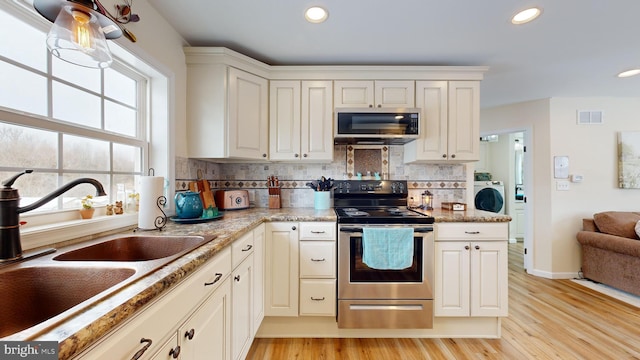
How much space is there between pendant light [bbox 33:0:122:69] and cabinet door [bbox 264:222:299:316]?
4.58 feet

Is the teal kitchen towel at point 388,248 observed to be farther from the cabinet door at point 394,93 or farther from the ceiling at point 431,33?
the ceiling at point 431,33

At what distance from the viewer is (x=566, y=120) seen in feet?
10.1

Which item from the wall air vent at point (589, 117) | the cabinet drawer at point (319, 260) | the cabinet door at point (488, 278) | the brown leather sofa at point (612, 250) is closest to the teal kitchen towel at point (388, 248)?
the cabinet drawer at point (319, 260)

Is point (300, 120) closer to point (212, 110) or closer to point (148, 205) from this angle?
point (212, 110)

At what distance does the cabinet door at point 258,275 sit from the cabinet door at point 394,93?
151 centimetres

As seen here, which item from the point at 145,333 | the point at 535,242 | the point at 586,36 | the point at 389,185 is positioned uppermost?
the point at 586,36

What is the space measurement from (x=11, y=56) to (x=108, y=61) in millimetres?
397

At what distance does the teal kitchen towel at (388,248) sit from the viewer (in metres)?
1.78

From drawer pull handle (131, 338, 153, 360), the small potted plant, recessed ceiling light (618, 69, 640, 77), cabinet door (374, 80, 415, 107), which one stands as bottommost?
drawer pull handle (131, 338, 153, 360)

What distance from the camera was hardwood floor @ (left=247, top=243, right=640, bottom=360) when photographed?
1732mm

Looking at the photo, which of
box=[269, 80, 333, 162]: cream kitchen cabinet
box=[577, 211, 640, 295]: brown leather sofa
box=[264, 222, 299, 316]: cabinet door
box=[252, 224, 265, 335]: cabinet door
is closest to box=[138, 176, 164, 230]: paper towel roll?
box=[252, 224, 265, 335]: cabinet door

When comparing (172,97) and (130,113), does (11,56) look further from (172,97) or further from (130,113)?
(172,97)

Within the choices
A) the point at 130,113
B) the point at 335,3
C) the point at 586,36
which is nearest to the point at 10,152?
the point at 130,113

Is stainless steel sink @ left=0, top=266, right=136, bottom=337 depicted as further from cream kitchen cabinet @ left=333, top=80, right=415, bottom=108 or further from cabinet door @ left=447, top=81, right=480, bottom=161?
cabinet door @ left=447, top=81, right=480, bottom=161
